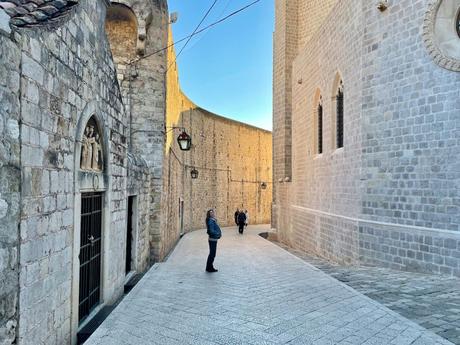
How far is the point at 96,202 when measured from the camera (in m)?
5.47

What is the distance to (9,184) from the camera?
9.40 ft

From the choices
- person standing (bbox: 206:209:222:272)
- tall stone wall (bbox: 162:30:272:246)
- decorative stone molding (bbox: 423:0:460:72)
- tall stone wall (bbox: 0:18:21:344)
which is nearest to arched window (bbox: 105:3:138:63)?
person standing (bbox: 206:209:222:272)

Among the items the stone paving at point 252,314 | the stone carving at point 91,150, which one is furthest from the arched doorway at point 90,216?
the stone paving at point 252,314

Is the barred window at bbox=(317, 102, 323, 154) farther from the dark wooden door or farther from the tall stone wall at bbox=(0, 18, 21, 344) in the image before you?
the tall stone wall at bbox=(0, 18, 21, 344)

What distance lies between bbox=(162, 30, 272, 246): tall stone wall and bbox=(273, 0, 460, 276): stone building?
703 cm

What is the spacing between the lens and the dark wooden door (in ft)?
16.1

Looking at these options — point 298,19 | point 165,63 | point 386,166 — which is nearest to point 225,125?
point 298,19

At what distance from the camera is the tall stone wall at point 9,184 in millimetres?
2781

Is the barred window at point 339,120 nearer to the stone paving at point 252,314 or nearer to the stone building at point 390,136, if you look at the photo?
the stone building at point 390,136

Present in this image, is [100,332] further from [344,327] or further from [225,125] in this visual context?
[225,125]

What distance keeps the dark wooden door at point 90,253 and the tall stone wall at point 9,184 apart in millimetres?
1908

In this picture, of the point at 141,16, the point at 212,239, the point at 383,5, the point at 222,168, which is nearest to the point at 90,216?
the point at 212,239

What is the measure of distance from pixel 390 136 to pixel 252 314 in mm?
5974

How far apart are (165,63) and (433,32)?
6769 mm
